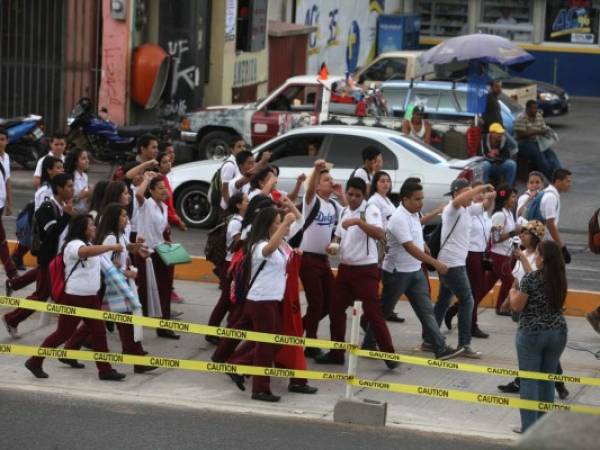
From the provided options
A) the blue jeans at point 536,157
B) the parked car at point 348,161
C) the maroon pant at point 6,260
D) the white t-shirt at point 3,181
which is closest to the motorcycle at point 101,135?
the parked car at point 348,161

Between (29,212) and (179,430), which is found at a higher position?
(29,212)

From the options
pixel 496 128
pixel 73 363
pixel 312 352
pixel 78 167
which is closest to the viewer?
pixel 73 363

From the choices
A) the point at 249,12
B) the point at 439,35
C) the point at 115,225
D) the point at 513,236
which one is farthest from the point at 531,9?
the point at 115,225

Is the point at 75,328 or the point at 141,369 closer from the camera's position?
the point at 75,328

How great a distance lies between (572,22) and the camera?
128 ft

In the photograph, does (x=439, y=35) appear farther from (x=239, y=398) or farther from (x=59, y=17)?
(x=239, y=398)

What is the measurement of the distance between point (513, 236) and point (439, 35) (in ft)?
93.6

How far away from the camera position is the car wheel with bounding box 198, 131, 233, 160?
21609mm

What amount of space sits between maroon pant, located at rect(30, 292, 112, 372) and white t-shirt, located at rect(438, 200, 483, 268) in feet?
9.94

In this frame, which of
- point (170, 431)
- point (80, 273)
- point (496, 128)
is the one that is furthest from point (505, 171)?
point (170, 431)

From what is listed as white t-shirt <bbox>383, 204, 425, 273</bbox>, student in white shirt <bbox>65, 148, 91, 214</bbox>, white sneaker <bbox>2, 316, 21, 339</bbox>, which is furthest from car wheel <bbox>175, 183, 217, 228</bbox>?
white t-shirt <bbox>383, 204, 425, 273</bbox>

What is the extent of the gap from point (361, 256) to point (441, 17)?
3081 cm

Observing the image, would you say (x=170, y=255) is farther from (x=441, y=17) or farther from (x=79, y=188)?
(x=441, y=17)

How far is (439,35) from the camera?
4078 centimetres
